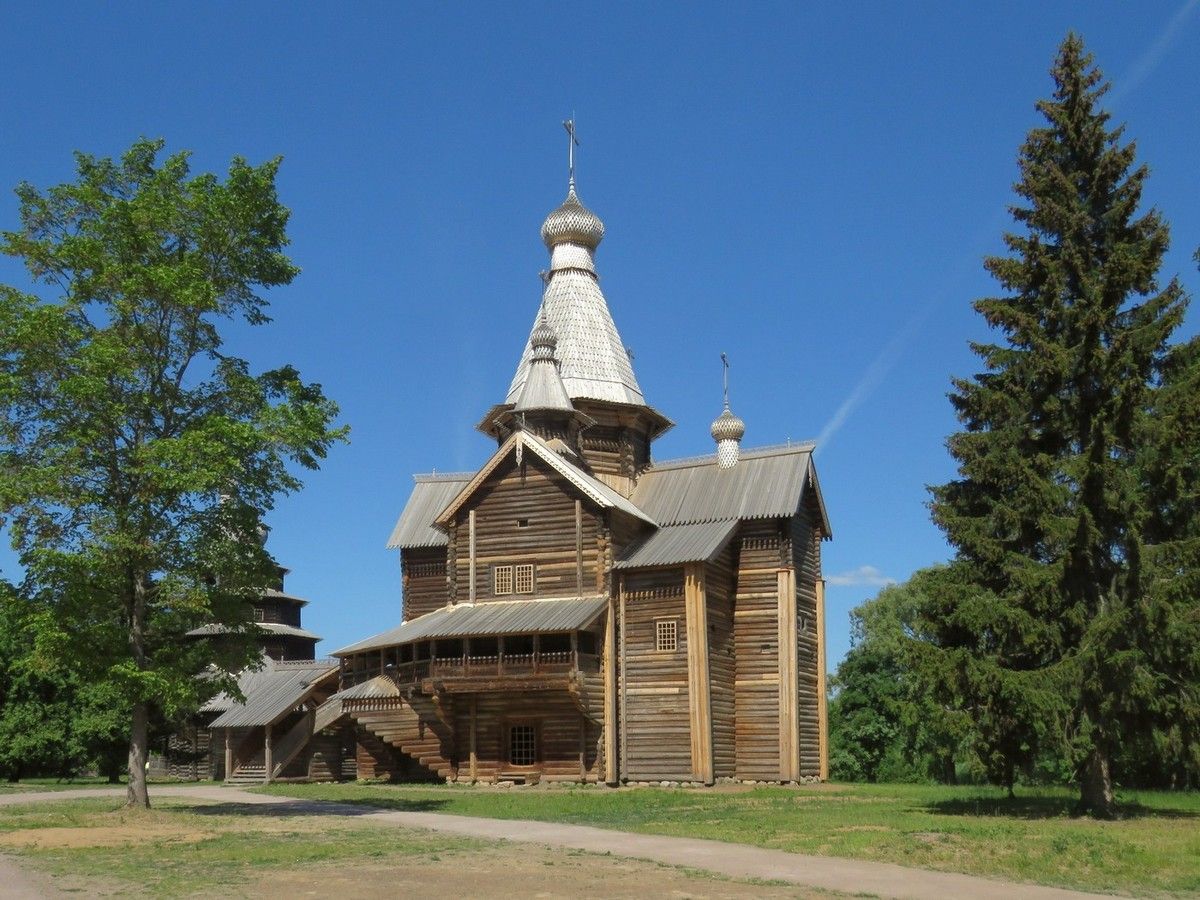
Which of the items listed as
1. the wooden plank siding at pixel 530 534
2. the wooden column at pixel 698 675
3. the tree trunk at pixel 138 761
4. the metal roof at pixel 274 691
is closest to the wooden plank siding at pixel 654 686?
the wooden column at pixel 698 675

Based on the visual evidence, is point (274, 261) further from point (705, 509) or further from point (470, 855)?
point (705, 509)

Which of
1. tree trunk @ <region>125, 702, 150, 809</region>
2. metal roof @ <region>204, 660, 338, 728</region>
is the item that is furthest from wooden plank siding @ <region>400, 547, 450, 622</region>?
tree trunk @ <region>125, 702, 150, 809</region>

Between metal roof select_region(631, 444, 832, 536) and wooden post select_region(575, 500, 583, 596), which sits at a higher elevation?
metal roof select_region(631, 444, 832, 536)

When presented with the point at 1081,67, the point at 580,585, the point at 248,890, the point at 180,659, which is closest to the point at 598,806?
the point at 180,659

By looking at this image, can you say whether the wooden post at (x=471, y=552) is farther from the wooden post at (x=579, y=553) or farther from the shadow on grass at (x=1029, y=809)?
the shadow on grass at (x=1029, y=809)

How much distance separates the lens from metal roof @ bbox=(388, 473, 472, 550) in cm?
4878

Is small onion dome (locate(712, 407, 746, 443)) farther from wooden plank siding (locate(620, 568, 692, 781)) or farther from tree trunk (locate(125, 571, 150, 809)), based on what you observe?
tree trunk (locate(125, 571, 150, 809))

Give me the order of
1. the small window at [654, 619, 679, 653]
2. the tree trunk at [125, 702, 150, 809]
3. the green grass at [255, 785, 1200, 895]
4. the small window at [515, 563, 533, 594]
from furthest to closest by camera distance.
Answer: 1. the small window at [515, 563, 533, 594]
2. the small window at [654, 619, 679, 653]
3. the tree trunk at [125, 702, 150, 809]
4. the green grass at [255, 785, 1200, 895]

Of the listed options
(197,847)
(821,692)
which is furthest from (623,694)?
(197,847)

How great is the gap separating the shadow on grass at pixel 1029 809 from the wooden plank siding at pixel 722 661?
1218cm

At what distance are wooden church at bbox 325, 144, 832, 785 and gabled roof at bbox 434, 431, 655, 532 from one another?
0.08 meters

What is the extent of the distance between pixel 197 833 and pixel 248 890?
8.98 metres

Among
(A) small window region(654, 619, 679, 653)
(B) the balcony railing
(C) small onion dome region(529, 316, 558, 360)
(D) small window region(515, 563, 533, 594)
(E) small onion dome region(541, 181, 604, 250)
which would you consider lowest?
(B) the balcony railing

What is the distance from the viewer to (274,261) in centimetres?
2914
